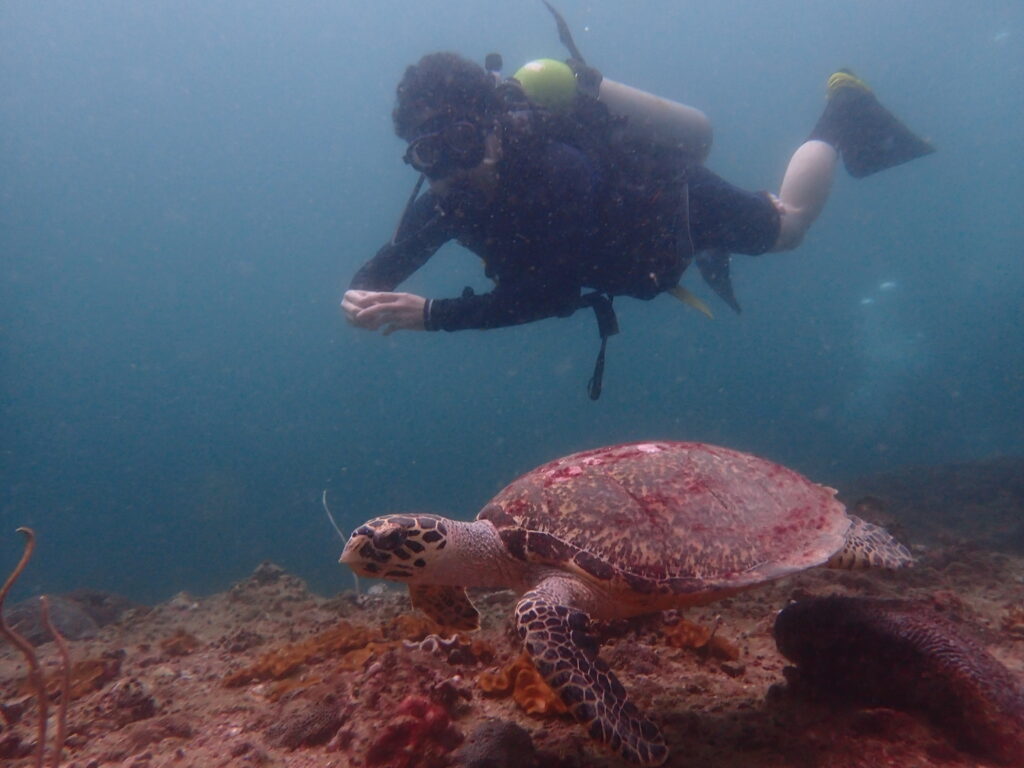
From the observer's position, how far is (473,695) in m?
3.05

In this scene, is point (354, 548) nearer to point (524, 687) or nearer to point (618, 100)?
point (524, 687)

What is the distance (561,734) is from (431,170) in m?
4.71

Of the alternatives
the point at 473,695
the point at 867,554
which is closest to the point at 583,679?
the point at 473,695

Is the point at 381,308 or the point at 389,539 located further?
the point at 381,308

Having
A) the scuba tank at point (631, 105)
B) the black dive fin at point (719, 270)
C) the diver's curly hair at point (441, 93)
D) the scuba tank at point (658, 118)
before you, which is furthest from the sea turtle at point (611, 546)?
the scuba tank at point (658, 118)

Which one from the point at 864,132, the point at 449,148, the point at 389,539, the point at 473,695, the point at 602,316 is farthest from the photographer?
the point at 864,132

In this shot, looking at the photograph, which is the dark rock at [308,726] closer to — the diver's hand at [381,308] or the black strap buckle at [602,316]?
the diver's hand at [381,308]

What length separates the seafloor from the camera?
7.49 ft

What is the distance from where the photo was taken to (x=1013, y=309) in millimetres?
66562

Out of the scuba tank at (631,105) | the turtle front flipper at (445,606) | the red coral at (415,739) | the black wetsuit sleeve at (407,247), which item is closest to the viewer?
the red coral at (415,739)

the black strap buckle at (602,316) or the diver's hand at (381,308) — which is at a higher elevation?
the diver's hand at (381,308)

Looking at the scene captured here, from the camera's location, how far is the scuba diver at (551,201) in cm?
510

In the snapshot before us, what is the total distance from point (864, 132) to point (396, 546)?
880 centimetres

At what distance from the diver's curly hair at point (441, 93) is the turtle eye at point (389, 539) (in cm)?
405
